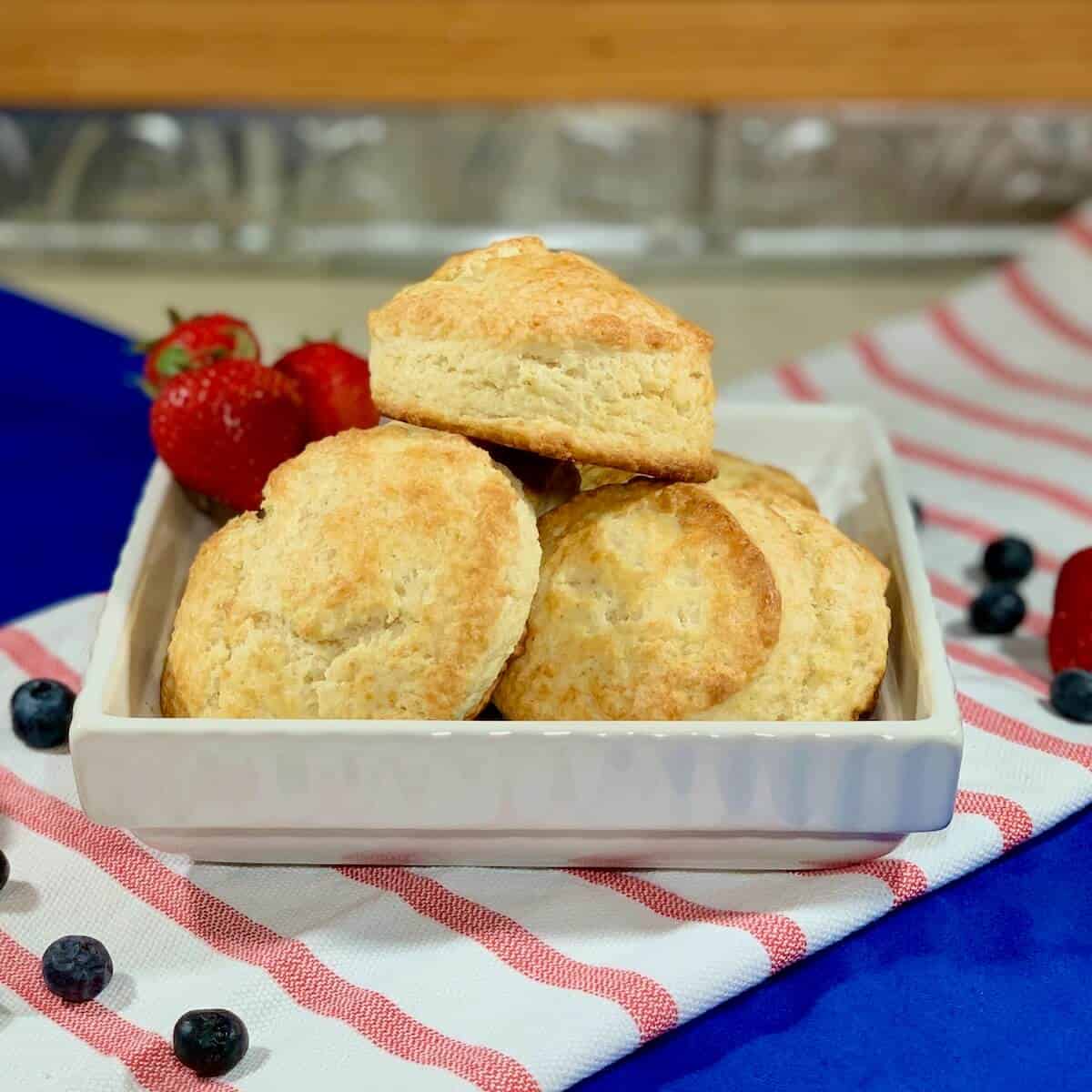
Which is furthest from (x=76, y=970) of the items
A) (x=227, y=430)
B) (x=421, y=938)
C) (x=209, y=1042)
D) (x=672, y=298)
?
(x=672, y=298)

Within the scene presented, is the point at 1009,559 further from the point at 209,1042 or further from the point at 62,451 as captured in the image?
the point at 62,451

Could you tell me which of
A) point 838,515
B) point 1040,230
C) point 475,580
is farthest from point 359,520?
point 1040,230

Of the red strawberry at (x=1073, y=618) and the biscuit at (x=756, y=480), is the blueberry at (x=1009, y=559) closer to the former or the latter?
the red strawberry at (x=1073, y=618)

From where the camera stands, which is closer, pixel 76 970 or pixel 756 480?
pixel 76 970

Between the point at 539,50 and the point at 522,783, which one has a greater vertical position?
the point at 539,50

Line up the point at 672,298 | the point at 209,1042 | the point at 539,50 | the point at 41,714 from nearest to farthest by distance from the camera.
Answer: the point at 209,1042
the point at 41,714
the point at 539,50
the point at 672,298

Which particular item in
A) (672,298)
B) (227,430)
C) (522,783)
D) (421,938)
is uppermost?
(227,430)

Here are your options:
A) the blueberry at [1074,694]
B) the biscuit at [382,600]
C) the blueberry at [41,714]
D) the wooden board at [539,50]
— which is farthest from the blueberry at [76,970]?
the wooden board at [539,50]

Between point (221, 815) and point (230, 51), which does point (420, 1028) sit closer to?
point (221, 815)

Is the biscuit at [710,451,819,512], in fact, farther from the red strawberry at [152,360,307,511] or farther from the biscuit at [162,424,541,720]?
the red strawberry at [152,360,307,511]
